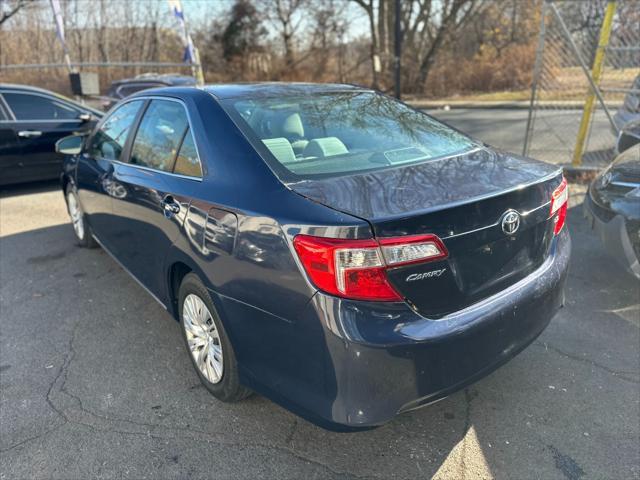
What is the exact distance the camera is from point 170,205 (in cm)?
274

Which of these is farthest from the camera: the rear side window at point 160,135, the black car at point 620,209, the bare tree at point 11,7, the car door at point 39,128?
the bare tree at point 11,7

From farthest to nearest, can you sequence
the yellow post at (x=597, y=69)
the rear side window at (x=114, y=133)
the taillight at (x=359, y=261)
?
the yellow post at (x=597, y=69) → the rear side window at (x=114, y=133) → the taillight at (x=359, y=261)

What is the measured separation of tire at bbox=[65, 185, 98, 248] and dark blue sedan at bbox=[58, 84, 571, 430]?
81.4 inches

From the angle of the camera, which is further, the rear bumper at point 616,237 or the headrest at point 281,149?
the rear bumper at point 616,237

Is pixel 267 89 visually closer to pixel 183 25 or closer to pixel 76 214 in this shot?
pixel 76 214

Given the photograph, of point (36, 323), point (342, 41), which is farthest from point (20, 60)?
point (36, 323)

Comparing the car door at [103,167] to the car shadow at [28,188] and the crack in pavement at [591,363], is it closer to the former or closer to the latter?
the crack in pavement at [591,363]

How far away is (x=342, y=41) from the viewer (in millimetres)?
22062

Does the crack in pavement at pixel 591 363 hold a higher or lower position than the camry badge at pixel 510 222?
lower

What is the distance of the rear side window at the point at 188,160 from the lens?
8.51 feet

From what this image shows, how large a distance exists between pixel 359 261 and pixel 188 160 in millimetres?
1349

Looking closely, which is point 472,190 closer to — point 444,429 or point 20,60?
point 444,429

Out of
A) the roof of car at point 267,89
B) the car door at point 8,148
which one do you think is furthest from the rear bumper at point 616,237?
the car door at point 8,148

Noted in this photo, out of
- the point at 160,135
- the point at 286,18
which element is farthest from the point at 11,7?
the point at 160,135
